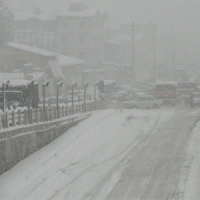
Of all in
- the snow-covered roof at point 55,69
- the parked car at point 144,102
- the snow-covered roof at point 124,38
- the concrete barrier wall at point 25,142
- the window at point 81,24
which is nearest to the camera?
the concrete barrier wall at point 25,142

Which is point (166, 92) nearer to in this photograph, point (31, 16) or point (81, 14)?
point (81, 14)

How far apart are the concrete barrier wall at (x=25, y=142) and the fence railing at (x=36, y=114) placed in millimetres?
478

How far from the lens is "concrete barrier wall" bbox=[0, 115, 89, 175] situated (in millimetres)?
25136

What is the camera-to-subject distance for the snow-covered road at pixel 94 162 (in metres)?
21.0

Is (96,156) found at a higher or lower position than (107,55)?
lower

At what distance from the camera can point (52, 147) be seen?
29984mm

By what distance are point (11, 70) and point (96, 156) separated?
136 ft

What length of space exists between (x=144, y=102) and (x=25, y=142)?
23411 mm

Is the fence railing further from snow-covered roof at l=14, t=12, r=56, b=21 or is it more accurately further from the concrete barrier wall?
snow-covered roof at l=14, t=12, r=56, b=21

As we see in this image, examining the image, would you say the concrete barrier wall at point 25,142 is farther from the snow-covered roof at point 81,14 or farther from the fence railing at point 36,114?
the snow-covered roof at point 81,14

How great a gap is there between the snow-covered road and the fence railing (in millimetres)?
1473

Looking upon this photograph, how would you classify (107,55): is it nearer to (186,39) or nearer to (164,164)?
(186,39)

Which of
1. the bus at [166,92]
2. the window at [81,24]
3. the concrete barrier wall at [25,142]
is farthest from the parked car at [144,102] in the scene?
the window at [81,24]

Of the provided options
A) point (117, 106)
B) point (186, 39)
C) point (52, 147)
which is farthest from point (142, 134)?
point (186, 39)
